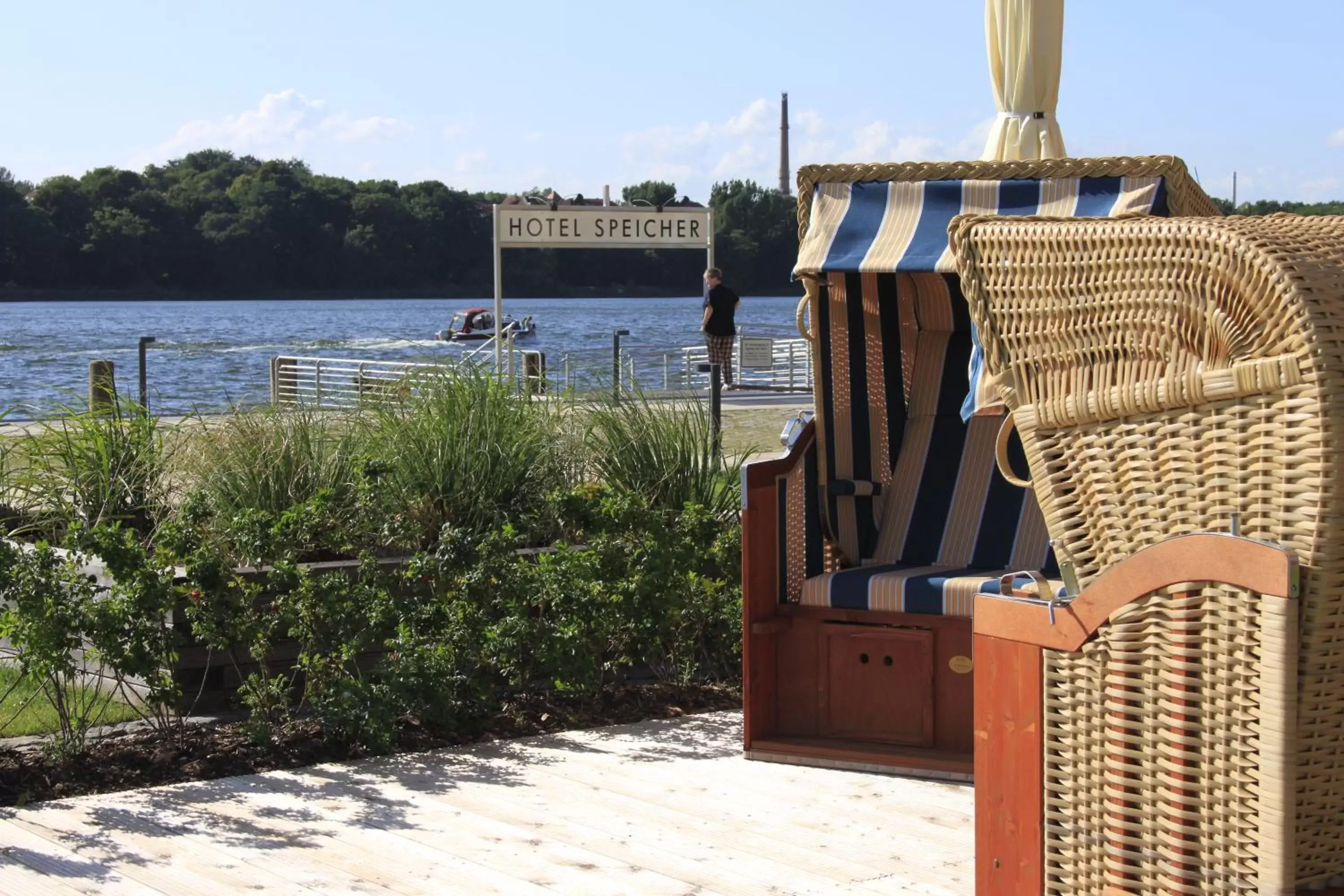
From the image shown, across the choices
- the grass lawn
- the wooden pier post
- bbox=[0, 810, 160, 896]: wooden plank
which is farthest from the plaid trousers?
bbox=[0, 810, 160, 896]: wooden plank

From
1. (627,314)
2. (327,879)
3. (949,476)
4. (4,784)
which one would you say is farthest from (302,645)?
(627,314)

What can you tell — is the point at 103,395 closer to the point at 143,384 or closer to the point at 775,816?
the point at 143,384

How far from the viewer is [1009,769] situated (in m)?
2.54

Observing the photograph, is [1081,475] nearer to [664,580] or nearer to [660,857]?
[660,857]

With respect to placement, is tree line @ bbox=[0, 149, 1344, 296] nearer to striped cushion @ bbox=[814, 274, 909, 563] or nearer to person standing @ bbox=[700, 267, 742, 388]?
person standing @ bbox=[700, 267, 742, 388]

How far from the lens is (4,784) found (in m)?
4.10

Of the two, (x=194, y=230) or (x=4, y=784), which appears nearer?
(x=4, y=784)

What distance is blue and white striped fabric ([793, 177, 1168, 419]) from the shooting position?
4188mm

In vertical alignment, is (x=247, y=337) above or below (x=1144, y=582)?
above

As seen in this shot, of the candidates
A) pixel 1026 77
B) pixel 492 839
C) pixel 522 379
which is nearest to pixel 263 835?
pixel 492 839

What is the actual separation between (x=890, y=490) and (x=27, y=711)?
3.03m

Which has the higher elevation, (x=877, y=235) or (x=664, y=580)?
(x=877, y=235)

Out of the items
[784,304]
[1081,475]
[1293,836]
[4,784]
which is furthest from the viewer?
[784,304]

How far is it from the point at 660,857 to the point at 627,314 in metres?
99.2
